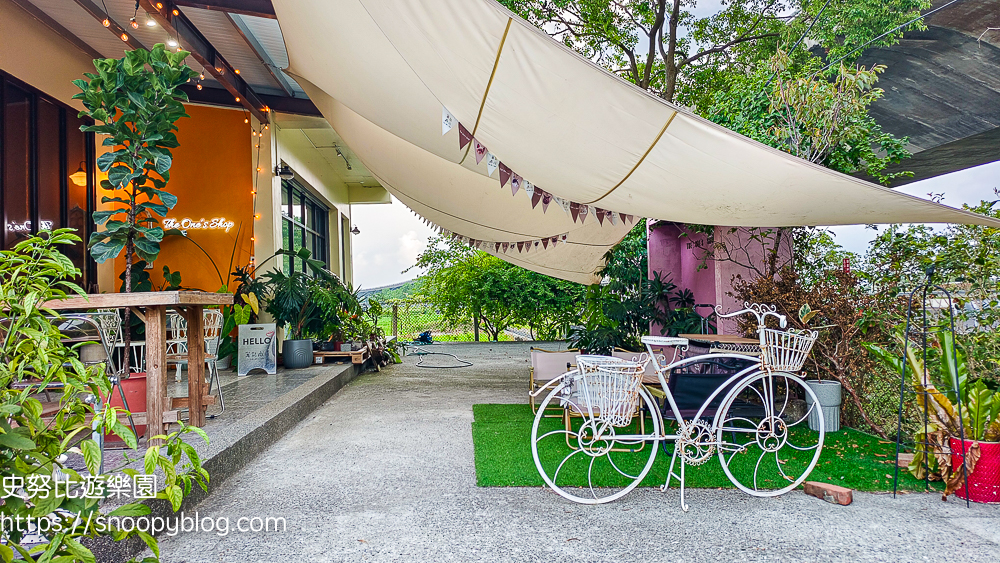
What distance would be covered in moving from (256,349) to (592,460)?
14.8 ft

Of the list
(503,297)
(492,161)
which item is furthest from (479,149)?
(503,297)

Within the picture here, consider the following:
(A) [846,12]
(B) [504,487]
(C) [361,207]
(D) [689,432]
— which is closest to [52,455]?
(B) [504,487]

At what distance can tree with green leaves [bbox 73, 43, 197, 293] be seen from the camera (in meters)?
2.69

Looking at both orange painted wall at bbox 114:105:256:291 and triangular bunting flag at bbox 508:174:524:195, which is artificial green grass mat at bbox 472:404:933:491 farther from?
orange painted wall at bbox 114:105:256:291

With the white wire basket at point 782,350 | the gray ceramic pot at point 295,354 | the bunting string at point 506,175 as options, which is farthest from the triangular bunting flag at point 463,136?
the gray ceramic pot at point 295,354

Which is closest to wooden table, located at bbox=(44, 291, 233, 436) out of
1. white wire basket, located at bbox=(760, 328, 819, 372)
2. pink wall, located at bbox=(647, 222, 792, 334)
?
white wire basket, located at bbox=(760, 328, 819, 372)

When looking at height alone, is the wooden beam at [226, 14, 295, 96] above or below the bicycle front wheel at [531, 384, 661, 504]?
above

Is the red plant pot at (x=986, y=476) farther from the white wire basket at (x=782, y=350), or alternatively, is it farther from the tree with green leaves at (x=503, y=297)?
the tree with green leaves at (x=503, y=297)

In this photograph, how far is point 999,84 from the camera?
24.7 feet

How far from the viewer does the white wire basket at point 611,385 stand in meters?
2.49

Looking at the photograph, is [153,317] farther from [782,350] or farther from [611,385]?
[782,350]

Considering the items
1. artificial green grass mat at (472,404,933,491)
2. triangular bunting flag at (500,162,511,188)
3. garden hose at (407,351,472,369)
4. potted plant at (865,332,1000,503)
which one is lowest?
artificial green grass mat at (472,404,933,491)

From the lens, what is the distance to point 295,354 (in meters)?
6.56

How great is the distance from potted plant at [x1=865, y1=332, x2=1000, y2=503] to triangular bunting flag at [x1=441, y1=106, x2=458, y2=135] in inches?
105
